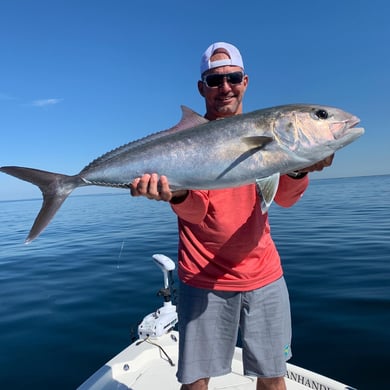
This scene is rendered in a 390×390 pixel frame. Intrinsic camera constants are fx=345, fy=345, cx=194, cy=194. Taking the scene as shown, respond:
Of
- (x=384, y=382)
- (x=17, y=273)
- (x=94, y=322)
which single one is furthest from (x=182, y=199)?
(x=17, y=273)

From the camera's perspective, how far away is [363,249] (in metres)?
11.9

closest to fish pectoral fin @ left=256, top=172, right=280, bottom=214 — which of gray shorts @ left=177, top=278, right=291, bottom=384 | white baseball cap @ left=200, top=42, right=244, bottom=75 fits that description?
gray shorts @ left=177, top=278, right=291, bottom=384

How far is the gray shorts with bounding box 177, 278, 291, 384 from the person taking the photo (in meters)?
3.40

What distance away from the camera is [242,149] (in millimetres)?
2957

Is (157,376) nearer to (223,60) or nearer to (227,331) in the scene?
(227,331)

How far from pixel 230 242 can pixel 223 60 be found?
1.87 m

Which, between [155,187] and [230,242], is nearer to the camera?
[155,187]

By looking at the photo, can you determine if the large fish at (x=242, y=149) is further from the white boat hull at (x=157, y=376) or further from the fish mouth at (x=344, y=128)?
the white boat hull at (x=157, y=376)

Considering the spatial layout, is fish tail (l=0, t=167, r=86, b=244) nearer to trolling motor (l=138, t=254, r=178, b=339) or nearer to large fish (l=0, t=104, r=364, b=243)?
large fish (l=0, t=104, r=364, b=243)

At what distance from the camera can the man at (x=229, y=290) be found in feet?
11.1

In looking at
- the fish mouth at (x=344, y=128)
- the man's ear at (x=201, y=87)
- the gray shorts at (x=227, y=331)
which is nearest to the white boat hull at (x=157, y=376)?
the gray shorts at (x=227, y=331)

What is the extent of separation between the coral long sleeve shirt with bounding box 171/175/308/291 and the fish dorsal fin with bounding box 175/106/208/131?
680 millimetres

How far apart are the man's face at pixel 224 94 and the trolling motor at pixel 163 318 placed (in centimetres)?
280

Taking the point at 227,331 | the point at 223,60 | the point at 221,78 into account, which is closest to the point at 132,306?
the point at 227,331
